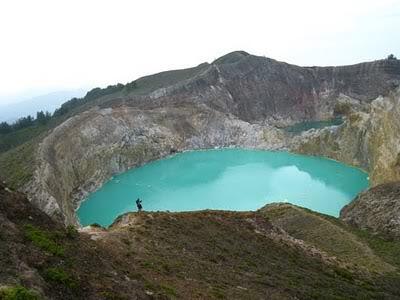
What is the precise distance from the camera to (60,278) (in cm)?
1175

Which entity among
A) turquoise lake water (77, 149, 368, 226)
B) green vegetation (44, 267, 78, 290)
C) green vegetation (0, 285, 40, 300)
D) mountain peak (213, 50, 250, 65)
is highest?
mountain peak (213, 50, 250, 65)

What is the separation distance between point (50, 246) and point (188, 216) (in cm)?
1260

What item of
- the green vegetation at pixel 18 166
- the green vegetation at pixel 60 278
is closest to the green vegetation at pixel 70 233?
the green vegetation at pixel 60 278

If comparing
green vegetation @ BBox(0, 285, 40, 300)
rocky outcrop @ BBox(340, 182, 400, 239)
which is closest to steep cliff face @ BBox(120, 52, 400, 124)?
rocky outcrop @ BBox(340, 182, 400, 239)

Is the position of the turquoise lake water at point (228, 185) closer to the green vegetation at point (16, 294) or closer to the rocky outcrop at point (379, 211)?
the rocky outcrop at point (379, 211)

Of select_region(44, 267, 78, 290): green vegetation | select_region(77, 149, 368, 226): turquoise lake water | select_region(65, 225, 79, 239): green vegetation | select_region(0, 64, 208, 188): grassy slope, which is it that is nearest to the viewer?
select_region(44, 267, 78, 290): green vegetation

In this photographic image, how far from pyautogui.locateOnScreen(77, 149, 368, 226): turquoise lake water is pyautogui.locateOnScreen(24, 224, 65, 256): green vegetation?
38.3 metres

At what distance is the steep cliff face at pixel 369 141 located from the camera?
5378 cm

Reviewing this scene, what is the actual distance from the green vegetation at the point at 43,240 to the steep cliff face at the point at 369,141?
1612 inches

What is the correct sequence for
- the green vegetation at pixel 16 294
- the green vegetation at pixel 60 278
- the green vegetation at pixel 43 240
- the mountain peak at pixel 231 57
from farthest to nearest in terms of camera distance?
the mountain peak at pixel 231 57, the green vegetation at pixel 43 240, the green vegetation at pixel 60 278, the green vegetation at pixel 16 294

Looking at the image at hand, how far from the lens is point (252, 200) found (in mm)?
56375

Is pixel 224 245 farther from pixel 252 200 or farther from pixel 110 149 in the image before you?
pixel 110 149

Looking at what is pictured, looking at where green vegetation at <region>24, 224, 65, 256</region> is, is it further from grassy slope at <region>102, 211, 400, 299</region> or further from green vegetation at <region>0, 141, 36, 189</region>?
green vegetation at <region>0, 141, 36, 189</region>

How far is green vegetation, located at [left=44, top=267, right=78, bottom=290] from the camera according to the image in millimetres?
11695
